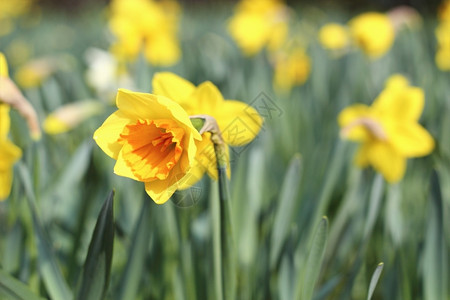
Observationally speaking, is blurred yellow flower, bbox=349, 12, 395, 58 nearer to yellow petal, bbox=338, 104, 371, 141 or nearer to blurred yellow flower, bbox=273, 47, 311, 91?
blurred yellow flower, bbox=273, 47, 311, 91

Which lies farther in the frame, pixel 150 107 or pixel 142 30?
pixel 142 30

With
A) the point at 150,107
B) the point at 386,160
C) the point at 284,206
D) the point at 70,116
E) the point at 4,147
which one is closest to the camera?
the point at 150,107

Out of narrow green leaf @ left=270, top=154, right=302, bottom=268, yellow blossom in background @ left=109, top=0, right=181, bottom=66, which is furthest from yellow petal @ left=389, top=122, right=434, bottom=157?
yellow blossom in background @ left=109, top=0, right=181, bottom=66

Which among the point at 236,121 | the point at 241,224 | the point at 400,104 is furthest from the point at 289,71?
the point at 236,121

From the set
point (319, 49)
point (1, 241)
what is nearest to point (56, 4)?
point (319, 49)

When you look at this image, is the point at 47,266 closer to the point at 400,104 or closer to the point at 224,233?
the point at 224,233

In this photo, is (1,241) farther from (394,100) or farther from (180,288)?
(394,100)

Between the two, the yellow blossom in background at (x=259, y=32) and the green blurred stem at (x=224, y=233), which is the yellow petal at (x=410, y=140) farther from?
the yellow blossom in background at (x=259, y=32)

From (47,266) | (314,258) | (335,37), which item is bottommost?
(47,266)
